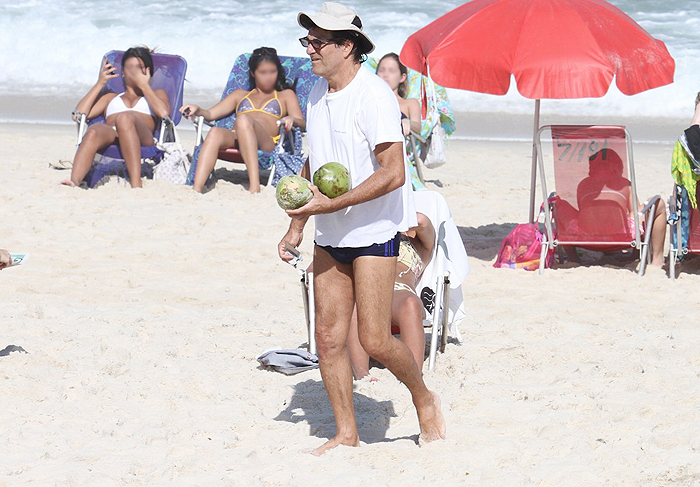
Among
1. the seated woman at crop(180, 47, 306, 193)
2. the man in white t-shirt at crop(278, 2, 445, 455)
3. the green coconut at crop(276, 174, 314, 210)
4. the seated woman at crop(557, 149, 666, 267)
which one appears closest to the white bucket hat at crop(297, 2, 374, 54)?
the man in white t-shirt at crop(278, 2, 445, 455)

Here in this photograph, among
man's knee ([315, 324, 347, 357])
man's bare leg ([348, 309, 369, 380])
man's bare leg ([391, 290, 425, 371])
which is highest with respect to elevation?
man's knee ([315, 324, 347, 357])

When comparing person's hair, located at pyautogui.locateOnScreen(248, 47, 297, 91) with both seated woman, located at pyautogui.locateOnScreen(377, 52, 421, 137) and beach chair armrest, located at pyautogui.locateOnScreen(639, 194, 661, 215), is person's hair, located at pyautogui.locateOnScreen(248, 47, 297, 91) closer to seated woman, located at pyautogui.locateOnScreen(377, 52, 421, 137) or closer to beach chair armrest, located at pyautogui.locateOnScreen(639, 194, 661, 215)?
seated woman, located at pyautogui.locateOnScreen(377, 52, 421, 137)

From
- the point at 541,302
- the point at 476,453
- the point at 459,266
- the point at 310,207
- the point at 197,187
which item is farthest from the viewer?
the point at 197,187

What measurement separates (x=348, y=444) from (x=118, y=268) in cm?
305

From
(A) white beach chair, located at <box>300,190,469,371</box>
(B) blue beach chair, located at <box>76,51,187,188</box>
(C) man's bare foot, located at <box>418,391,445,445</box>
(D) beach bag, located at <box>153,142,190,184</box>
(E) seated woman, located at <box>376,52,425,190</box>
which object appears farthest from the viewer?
(B) blue beach chair, located at <box>76,51,187,188</box>

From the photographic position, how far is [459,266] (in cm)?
459

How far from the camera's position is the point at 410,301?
162 inches

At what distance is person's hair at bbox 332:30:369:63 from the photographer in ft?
10.1

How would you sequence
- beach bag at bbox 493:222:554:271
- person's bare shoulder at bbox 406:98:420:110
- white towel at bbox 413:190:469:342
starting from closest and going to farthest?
1. white towel at bbox 413:190:469:342
2. beach bag at bbox 493:222:554:271
3. person's bare shoulder at bbox 406:98:420:110

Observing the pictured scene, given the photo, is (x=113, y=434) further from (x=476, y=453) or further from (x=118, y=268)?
(x=118, y=268)

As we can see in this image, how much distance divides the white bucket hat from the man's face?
1.5 inches

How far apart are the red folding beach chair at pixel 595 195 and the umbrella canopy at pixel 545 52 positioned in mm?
384

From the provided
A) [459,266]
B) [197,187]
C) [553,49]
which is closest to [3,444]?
[459,266]

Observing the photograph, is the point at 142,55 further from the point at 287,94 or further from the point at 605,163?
the point at 605,163
